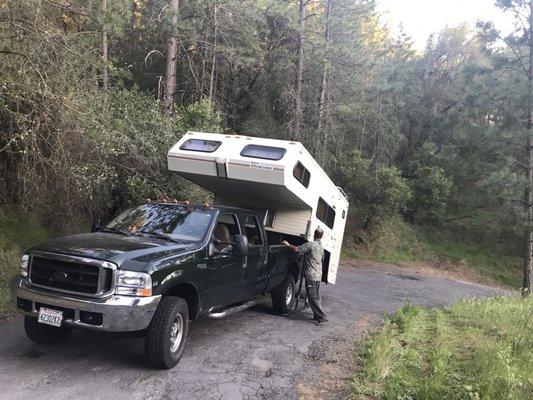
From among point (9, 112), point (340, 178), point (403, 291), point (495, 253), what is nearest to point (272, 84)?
point (340, 178)

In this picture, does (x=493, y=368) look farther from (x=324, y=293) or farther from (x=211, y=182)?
(x=324, y=293)

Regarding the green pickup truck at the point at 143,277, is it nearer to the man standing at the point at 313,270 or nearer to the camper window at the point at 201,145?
the man standing at the point at 313,270

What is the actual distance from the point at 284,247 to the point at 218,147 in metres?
2.24

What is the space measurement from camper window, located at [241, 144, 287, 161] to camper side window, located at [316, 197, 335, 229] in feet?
6.55

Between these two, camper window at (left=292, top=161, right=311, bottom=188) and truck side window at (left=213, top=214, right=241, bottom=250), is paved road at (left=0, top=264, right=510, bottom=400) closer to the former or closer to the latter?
truck side window at (left=213, top=214, right=241, bottom=250)

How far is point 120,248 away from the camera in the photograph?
5598 mm

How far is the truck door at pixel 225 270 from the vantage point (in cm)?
658

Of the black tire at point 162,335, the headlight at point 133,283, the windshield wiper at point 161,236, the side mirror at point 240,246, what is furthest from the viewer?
the side mirror at point 240,246

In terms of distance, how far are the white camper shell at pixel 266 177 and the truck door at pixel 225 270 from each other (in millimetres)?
1347

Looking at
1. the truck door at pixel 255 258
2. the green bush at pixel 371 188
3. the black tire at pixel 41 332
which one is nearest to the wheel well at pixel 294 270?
the truck door at pixel 255 258

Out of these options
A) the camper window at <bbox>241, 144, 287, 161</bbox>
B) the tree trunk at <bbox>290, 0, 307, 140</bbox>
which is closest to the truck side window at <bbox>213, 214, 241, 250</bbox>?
the camper window at <bbox>241, 144, 287, 161</bbox>

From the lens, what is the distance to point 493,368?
17.8 ft

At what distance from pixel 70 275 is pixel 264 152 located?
4365 mm

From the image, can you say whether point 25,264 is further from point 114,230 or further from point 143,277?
point 143,277
